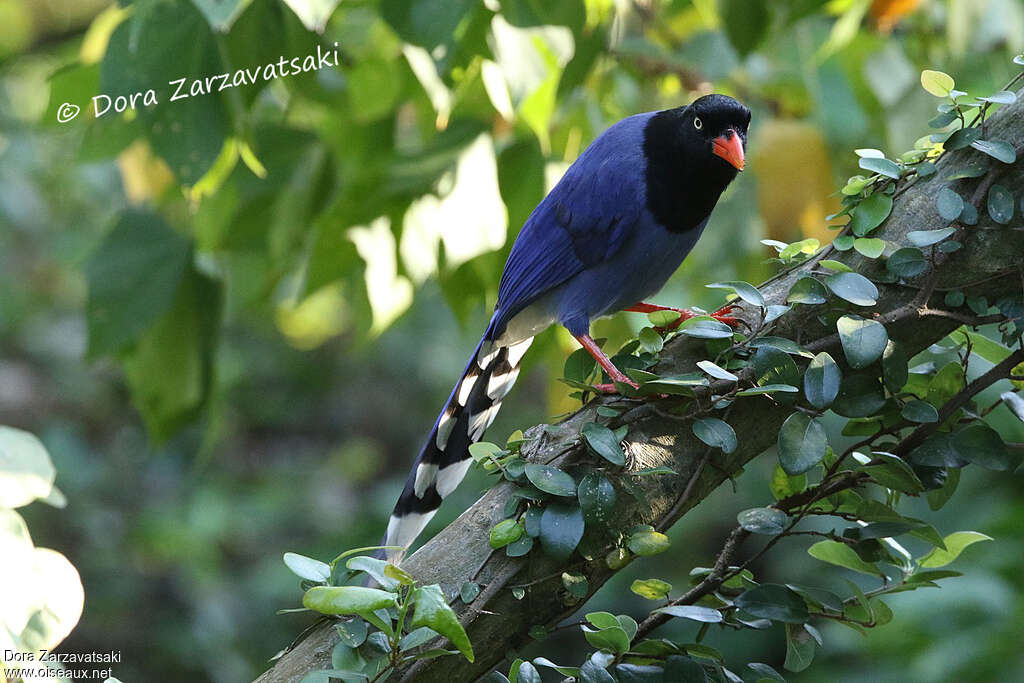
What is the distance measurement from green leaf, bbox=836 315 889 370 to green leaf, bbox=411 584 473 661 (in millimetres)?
702

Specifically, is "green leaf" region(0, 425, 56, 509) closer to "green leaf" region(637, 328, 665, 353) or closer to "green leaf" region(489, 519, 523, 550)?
"green leaf" region(489, 519, 523, 550)

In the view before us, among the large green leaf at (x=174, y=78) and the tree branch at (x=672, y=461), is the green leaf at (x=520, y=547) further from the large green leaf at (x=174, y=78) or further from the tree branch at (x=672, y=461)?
the large green leaf at (x=174, y=78)

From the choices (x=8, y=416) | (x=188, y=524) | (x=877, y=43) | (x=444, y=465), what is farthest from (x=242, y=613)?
(x=877, y=43)

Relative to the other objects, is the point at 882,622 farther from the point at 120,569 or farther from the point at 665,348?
the point at 120,569

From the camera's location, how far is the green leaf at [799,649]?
157 cm

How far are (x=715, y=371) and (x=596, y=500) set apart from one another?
0.90 feet

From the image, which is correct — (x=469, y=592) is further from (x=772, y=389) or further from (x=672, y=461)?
(x=772, y=389)

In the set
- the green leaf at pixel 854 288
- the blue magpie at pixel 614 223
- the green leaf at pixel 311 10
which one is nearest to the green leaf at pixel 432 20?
the green leaf at pixel 311 10

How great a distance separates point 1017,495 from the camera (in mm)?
5672

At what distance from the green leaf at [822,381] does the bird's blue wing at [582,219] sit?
1125 mm

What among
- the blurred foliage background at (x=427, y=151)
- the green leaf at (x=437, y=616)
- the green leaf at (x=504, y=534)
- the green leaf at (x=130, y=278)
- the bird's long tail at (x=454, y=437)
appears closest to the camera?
the green leaf at (x=437, y=616)

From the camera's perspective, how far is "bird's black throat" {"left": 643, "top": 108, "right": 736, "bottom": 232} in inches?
102

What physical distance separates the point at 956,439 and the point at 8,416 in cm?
686

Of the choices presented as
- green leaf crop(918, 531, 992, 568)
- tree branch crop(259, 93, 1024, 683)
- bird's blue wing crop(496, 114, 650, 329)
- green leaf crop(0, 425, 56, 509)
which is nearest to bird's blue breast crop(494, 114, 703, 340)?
bird's blue wing crop(496, 114, 650, 329)
